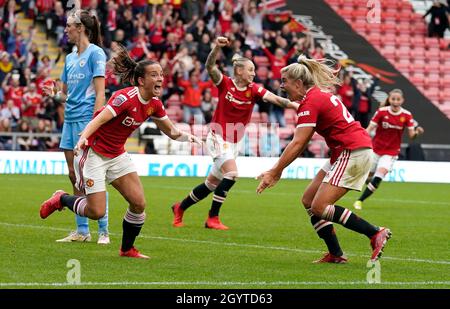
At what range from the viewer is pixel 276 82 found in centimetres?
3312

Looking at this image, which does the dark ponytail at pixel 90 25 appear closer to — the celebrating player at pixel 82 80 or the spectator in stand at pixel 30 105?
the celebrating player at pixel 82 80

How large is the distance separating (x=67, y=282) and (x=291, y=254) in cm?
364

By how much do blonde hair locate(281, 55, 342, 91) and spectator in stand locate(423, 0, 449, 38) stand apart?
99.0 ft

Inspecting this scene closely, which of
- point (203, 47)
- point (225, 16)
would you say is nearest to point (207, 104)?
point (203, 47)

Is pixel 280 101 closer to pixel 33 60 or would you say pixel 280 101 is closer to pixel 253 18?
pixel 33 60

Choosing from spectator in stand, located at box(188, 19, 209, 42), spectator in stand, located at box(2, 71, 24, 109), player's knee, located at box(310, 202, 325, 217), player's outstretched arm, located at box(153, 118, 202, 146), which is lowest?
spectator in stand, located at box(2, 71, 24, 109)

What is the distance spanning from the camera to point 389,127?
21.5 metres

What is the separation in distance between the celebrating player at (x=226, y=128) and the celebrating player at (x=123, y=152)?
14.2ft

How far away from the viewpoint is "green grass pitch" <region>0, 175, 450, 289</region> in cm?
970

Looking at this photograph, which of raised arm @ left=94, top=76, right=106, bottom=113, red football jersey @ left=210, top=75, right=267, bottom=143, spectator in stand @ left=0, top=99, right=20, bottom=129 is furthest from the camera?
spectator in stand @ left=0, top=99, right=20, bottom=129

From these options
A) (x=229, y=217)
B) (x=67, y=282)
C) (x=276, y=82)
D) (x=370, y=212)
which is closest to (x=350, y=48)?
(x=276, y=82)

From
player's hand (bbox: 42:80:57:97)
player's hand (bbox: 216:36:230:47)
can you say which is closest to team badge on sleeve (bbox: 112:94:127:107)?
player's hand (bbox: 42:80:57:97)

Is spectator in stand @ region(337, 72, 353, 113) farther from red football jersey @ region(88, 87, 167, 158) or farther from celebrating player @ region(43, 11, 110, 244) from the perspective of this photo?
red football jersey @ region(88, 87, 167, 158)

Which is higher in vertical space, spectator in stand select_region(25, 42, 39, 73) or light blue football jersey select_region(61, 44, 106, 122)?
light blue football jersey select_region(61, 44, 106, 122)
